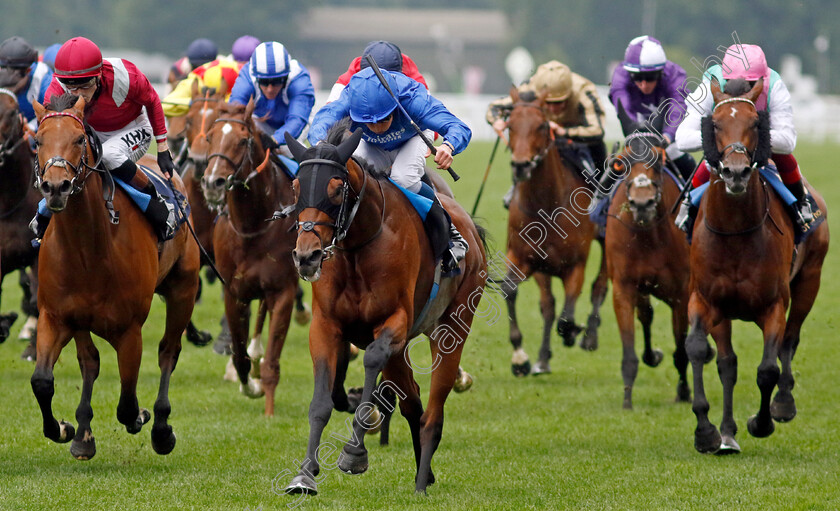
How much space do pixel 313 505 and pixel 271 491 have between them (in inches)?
18.5

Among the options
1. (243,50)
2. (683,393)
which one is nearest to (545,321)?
(683,393)

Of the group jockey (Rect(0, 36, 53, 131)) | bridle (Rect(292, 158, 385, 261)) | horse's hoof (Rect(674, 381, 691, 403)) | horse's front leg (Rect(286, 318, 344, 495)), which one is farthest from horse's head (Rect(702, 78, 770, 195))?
jockey (Rect(0, 36, 53, 131))

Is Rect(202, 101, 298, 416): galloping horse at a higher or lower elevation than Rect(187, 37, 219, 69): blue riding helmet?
lower

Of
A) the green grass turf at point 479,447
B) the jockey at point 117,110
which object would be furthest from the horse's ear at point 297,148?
the green grass turf at point 479,447

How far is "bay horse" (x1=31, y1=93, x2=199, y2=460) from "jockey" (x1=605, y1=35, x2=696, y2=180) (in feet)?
14.8

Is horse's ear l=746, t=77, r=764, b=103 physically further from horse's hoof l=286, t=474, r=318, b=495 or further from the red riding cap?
the red riding cap

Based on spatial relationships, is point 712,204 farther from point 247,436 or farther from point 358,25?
point 358,25

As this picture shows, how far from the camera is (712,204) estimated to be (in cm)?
750

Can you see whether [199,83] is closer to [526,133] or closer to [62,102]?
[526,133]

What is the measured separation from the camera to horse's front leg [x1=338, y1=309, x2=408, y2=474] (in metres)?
5.89

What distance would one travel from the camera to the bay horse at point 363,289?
566 centimetres

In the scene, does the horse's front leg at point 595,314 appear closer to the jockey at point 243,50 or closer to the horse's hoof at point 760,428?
the horse's hoof at point 760,428

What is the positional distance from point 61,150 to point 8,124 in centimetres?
300

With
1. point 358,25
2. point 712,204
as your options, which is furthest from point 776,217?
point 358,25
